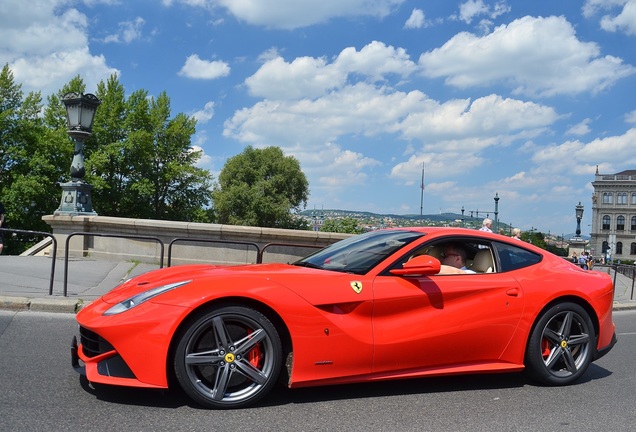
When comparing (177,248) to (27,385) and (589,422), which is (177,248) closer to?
(27,385)

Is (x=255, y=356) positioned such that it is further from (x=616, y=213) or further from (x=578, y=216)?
(x=616, y=213)

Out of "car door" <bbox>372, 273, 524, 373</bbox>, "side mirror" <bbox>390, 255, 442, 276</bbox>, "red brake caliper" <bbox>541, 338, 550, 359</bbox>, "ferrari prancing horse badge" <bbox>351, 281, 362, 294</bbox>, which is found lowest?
"red brake caliper" <bbox>541, 338, 550, 359</bbox>

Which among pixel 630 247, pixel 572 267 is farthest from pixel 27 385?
pixel 630 247

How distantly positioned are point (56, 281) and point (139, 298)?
22.0 ft

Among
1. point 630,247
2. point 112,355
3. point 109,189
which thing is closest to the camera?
point 112,355

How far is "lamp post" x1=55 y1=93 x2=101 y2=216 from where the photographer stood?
46.7 feet

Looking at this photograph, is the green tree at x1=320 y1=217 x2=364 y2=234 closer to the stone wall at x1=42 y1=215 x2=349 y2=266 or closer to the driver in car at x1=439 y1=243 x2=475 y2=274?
the stone wall at x1=42 y1=215 x2=349 y2=266

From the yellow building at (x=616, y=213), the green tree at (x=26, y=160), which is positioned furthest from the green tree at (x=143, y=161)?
the yellow building at (x=616, y=213)

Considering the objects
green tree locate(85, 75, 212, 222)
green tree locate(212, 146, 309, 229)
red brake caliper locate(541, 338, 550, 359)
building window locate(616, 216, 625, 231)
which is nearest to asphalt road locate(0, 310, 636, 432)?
red brake caliper locate(541, 338, 550, 359)

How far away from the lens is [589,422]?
4055 mm

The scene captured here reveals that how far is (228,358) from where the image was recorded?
3881mm

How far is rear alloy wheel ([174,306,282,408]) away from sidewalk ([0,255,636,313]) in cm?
477

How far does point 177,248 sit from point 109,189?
34.4 m

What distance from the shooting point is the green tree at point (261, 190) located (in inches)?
2635
